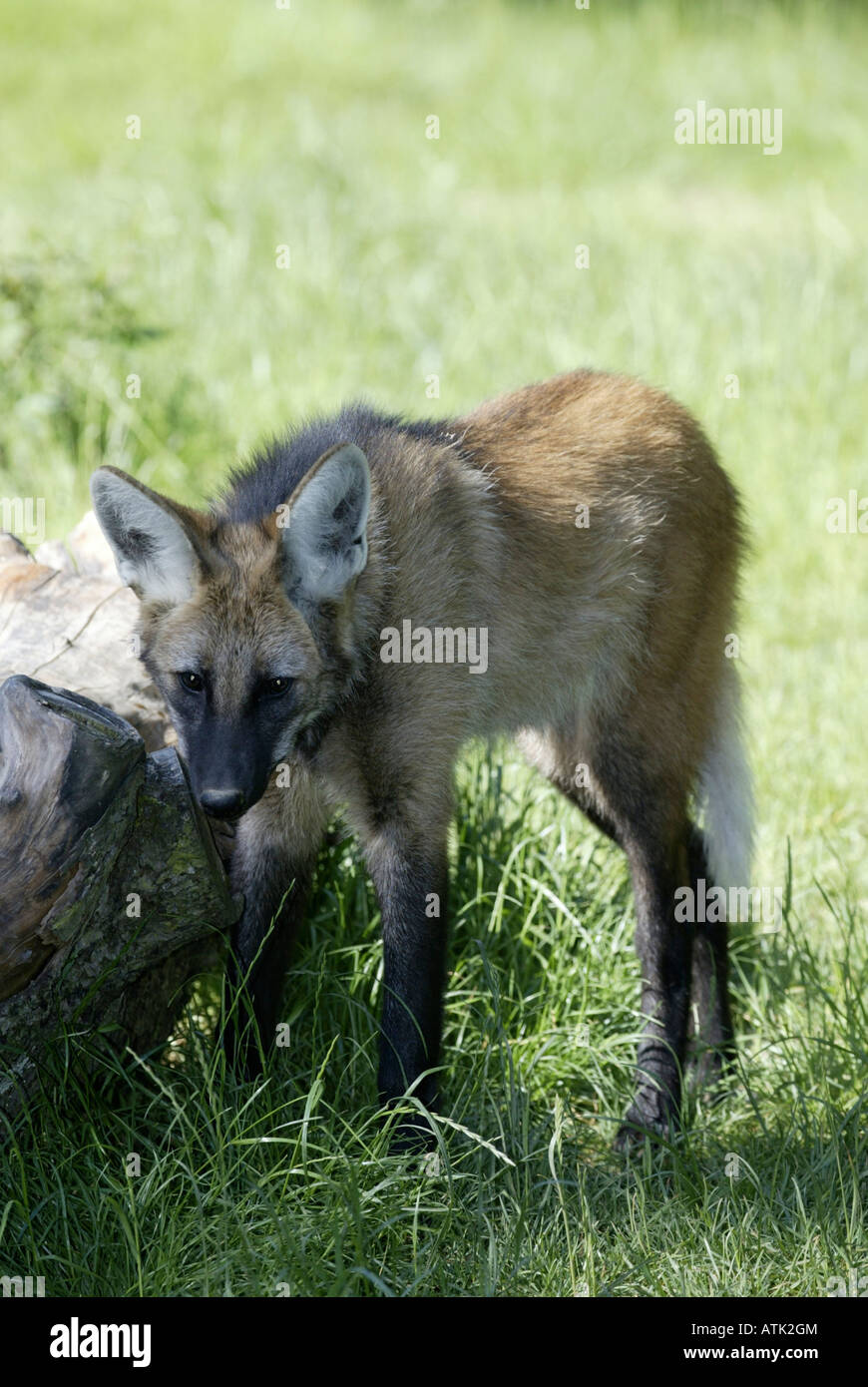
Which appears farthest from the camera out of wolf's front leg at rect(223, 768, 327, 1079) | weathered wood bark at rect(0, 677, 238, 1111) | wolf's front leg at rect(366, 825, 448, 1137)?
wolf's front leg at rect(223, 768, 327, 1079)

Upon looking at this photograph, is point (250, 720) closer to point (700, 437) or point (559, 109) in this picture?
point (700, 437)

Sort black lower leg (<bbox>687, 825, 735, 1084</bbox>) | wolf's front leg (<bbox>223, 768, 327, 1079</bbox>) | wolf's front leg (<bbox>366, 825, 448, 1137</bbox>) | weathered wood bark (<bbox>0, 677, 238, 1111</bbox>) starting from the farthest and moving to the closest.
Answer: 1. black lower leg (<bbox>687, 825, 735, 1084</bbox>)
2. wolf's front leg (<bbox>223, 768, 327, 1079</bbox>)
3. wolf's front leg (<bbox>366, 825, 448, 1137</bbox>)
4. weathered wood bark (<bbox>0, 677, 238, 1111</bbox>)

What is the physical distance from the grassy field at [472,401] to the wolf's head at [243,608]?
2.43 ft

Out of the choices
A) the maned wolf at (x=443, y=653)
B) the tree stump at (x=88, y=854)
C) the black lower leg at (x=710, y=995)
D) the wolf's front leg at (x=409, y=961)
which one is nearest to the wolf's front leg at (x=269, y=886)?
the maned wolf at (x=443, y=653)

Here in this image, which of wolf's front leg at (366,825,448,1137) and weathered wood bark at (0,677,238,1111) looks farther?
wolf's front leg at (366,825,448,1137)

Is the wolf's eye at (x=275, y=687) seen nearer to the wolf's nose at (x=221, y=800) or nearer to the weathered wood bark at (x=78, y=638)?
the wolf's nose at (x=221, y=800)

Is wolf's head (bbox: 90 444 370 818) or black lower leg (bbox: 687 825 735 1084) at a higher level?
wolf's head (bbox: 90 444 370 818)

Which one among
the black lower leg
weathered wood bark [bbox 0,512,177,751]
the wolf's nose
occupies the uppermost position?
weathered wood bark [bbox 0,512,177,751]

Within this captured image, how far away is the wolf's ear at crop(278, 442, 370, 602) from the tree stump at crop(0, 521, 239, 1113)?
47 cm

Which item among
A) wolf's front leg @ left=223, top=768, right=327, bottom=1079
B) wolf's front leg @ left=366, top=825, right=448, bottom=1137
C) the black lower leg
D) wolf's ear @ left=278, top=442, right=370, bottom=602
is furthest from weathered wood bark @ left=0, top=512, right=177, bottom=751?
the black lower leg

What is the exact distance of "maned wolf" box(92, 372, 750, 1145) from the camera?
267 cm

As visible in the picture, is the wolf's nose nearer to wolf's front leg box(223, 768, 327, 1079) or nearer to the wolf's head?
the wolf's head

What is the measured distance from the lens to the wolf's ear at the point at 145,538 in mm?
2619

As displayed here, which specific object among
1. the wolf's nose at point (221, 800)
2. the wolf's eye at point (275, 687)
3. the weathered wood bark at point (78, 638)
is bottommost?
the wolf's nose at point (221, 800)
